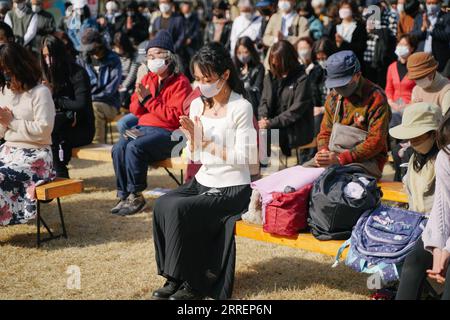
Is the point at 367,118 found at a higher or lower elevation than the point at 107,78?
higher

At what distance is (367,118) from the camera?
16.3 ft

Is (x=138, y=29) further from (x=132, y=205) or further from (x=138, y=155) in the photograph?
(x=132, y=205)

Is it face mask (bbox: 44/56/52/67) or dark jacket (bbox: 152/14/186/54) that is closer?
face mask (bbox: 44/56/52/67)

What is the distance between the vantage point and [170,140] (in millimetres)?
6652

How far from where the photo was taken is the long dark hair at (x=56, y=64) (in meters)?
6.78

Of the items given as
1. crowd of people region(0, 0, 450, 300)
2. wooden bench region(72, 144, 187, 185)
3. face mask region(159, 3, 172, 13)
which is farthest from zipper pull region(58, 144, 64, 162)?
face mask region(159, 3, 172, 13)

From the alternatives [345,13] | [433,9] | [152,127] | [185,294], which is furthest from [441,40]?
[185,294]

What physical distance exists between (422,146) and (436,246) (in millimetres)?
758

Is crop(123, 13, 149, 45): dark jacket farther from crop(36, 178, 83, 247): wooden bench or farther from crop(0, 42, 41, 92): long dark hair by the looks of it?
crop(36, 178, 83, 247): wooden bench

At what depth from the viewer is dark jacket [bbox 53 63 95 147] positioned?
7.06 m

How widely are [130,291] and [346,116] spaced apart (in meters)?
1.96

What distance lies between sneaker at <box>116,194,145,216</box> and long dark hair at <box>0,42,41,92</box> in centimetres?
146

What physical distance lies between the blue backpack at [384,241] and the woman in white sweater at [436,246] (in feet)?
0.33

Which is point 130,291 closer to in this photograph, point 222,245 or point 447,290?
point 222,245
